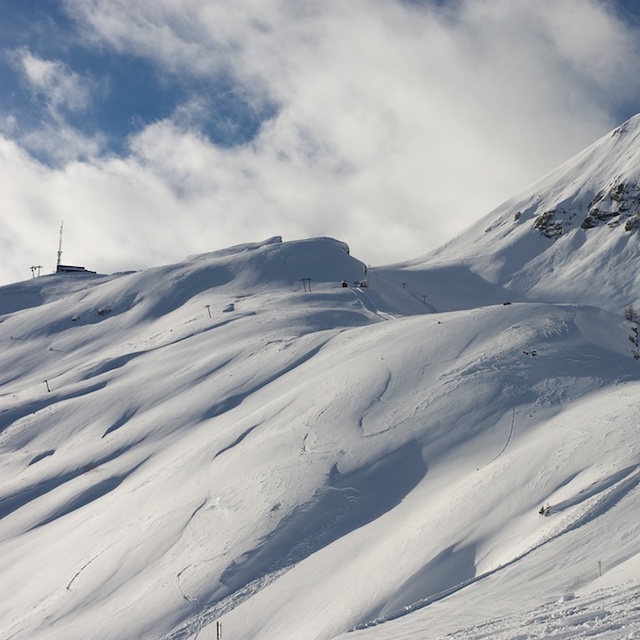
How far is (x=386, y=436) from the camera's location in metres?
23.3

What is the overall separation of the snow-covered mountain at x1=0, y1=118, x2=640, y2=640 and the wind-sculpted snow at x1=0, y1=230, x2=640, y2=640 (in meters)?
0.08

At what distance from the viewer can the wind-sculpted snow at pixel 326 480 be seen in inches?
609

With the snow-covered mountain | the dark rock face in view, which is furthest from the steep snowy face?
the snow-covered mountain

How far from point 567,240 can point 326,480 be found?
188 ft

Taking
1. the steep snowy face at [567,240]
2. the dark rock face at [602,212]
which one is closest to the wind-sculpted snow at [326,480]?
the steep snowy face at [567,240]

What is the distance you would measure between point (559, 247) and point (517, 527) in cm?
5988

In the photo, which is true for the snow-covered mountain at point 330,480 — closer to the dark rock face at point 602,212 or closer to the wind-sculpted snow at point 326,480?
the wind-sculpted snow at point 326,480

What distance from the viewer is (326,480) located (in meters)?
21.5

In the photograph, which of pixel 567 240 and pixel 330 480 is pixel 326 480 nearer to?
pixel 330 480

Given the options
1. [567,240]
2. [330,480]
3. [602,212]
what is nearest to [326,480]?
[330,480]

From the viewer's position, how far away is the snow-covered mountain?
47.5 feet

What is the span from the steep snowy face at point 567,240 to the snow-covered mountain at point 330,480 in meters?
25.4

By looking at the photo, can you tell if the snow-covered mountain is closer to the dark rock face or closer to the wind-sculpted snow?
the wind-sculpted snow

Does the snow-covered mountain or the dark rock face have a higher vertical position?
the dark rock face
